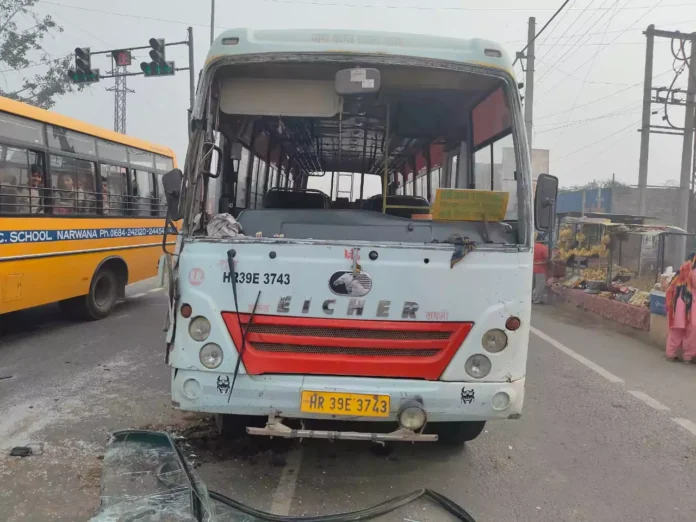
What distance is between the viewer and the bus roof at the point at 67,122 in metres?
7.20

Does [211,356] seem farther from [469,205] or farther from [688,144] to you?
[688,144]

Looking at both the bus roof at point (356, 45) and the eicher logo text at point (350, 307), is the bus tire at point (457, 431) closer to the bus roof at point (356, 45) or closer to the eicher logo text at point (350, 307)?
the eicher logo text at point (350, 307)

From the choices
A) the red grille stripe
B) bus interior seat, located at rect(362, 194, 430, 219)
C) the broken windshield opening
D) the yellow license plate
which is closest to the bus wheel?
the broken windshield opening

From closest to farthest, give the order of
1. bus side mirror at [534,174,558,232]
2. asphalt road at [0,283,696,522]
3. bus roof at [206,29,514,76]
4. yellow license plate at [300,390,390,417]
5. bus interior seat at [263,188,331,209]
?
yellow license plate at [300,390,390,417] → asphalt road at [0,283,696,522] → bus roof at [206,29,514,76] → bus side mirror at [534,174,558,232] → bus interior seat at [263,188,331,209]

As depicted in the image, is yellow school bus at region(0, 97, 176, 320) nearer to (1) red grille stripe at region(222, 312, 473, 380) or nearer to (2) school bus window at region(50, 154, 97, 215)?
(2) school bus window at region(50, 154, 97, 215)

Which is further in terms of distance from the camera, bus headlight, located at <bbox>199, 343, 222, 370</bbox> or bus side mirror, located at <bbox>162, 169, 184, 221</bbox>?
bus side mirror, located at <bbox>162, 169, 184, 221</bbox>

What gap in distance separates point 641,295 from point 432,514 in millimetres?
8883

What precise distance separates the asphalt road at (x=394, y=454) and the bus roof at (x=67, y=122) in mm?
2978

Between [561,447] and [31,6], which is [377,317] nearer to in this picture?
[561,447]

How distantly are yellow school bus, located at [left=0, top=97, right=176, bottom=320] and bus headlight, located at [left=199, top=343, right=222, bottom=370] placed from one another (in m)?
4.50

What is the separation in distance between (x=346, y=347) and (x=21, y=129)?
6.02 metres

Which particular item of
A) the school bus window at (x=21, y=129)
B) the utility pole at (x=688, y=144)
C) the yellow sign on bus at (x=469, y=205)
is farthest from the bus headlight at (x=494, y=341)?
the utility pole at (x=688, y=144)

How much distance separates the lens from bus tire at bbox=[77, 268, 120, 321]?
28.8ft

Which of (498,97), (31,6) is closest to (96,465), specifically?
(498,97)
